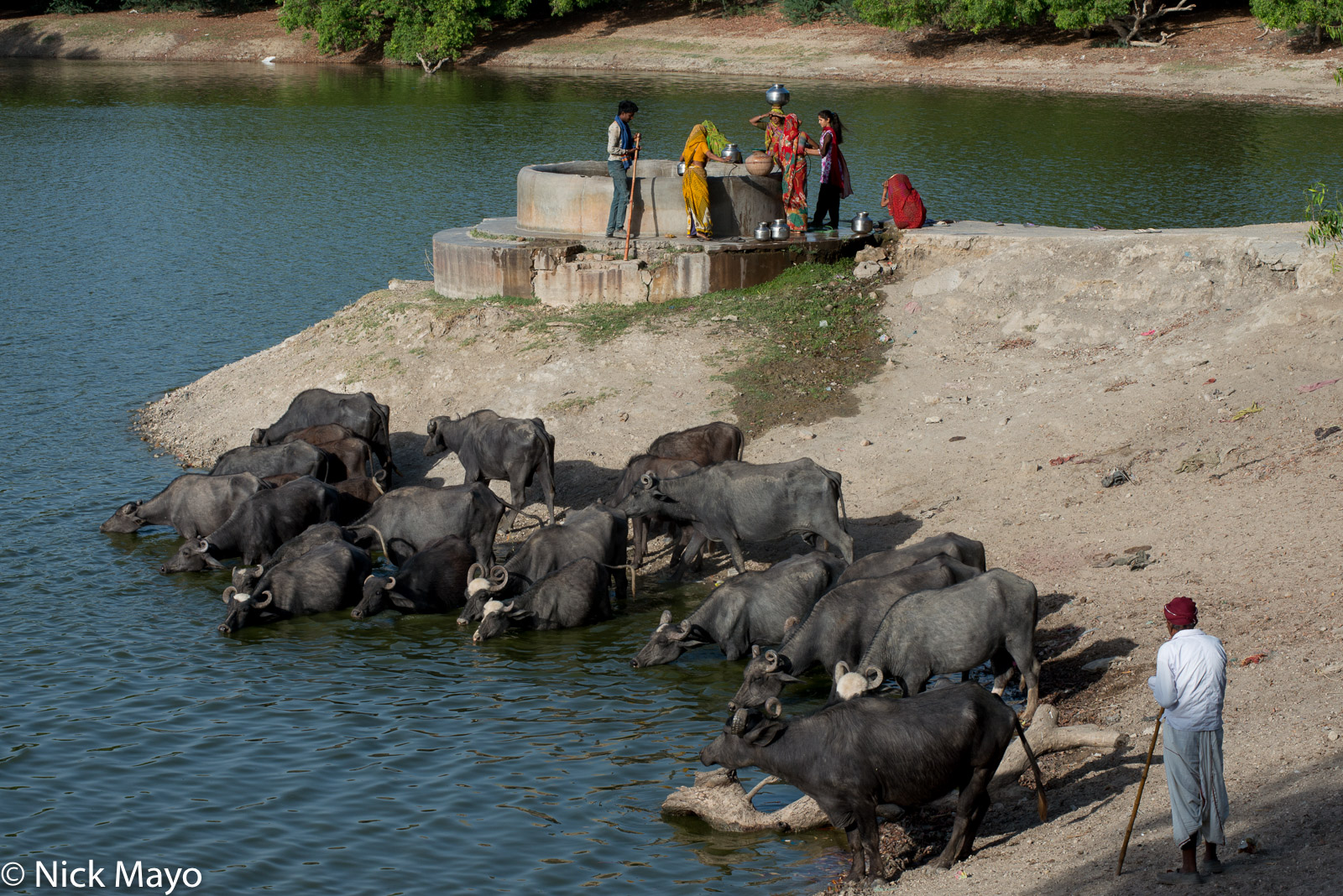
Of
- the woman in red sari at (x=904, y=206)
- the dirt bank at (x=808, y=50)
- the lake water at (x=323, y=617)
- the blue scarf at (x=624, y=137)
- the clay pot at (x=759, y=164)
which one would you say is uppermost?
the dirt bank at (x=808, y=50)

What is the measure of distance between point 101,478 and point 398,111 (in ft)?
114

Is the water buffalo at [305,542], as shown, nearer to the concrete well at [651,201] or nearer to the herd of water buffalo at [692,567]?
the herd of water buffalo at [692,567]

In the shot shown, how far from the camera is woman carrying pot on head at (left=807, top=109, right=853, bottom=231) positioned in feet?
71.7

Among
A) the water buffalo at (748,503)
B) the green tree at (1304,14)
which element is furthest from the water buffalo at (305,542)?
the green tree at (1304,14)

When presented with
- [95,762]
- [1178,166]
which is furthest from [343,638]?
[1178,166]

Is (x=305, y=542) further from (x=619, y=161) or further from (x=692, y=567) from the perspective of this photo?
(x=619, y=161)

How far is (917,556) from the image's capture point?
40.6 feet

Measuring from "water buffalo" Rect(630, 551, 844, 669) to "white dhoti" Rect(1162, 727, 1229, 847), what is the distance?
496cm

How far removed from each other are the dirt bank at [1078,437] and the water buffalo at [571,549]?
1.84 meters

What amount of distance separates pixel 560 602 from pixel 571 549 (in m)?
0.89

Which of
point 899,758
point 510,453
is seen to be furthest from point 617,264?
point 899,758

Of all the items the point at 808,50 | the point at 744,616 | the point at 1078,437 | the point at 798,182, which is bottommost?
the point at 744,616

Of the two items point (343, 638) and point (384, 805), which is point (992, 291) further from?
point (384, 805)

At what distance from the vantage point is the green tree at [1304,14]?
44844 millimetres
